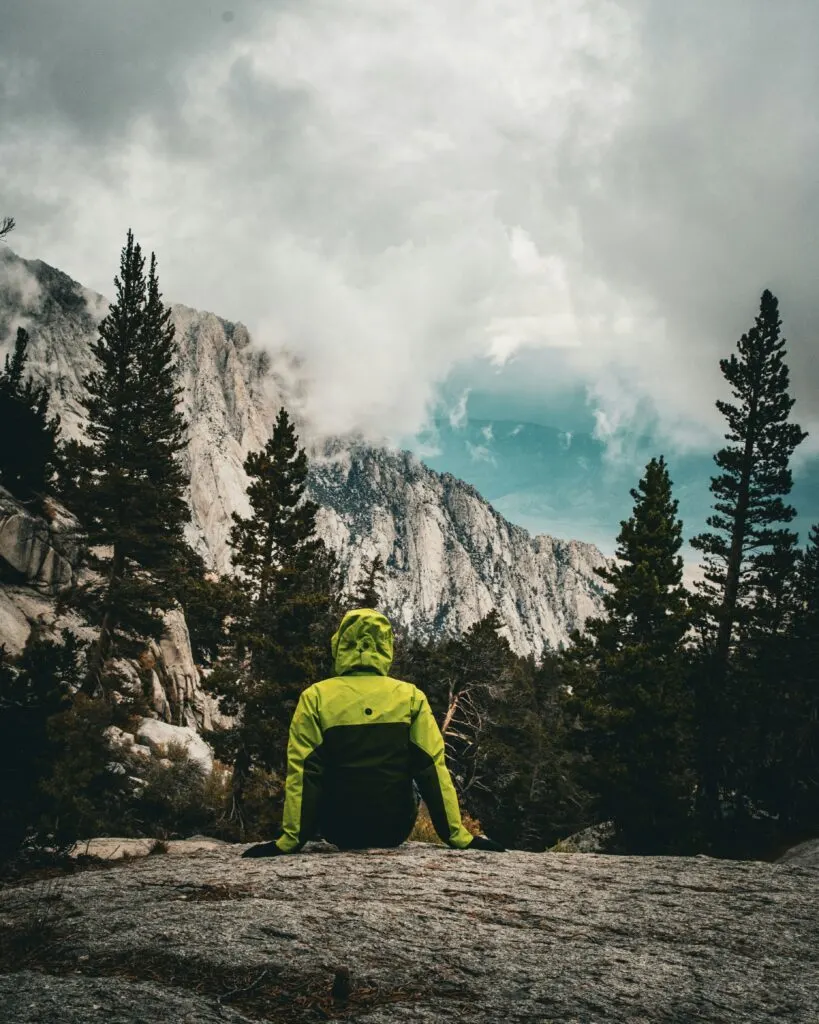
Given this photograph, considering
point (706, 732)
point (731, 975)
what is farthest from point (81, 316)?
point (731, 975)

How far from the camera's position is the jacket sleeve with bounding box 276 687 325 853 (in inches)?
197

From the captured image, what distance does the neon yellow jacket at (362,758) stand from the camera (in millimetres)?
5039

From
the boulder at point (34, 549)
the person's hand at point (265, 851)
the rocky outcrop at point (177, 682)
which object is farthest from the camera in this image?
the rocky outcrop at point (177, 682)

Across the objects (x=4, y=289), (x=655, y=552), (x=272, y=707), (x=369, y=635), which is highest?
(x=4, y=289)

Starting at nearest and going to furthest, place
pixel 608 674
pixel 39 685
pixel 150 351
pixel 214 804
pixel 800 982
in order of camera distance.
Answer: pixel 800 982 → pixel 39 685 → pixel 214 804 → pixel 608 674 → pixel 150 351

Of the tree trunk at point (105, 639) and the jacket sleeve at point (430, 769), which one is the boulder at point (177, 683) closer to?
the tree trunk at point (105, 639)

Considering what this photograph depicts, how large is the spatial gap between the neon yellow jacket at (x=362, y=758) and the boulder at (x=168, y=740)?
19236mm

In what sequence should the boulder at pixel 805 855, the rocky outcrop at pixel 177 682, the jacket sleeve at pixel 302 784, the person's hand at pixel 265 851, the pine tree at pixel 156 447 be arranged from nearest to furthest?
the jacket sleeve at pixel 302 784 → the person's hand at pixel 265 851 → the boulder at pixel 805 855 → the pine tree at pixel 156 447 → the rocky outcrop at pixel 177 682

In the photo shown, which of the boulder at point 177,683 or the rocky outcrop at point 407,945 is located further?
the boulder at point 177,683

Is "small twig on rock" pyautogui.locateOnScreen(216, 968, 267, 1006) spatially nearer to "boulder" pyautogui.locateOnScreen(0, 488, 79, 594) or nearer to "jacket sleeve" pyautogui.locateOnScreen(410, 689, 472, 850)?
"jacket sleeve" pyautogui.locateOnScreen(410, 689, 472, 850)

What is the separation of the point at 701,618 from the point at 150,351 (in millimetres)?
23562

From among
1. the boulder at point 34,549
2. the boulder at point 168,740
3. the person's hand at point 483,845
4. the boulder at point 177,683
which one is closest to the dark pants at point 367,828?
the person's hand at point 483,845

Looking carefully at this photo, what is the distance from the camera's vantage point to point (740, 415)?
2411 centimetres

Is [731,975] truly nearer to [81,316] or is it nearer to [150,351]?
[150,351]
